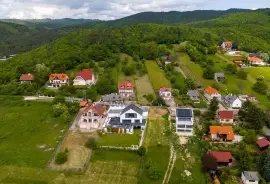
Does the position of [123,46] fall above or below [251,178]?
above

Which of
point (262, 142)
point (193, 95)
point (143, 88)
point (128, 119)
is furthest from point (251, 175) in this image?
point (143, 88)

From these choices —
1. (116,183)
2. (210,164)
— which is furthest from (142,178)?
(210,164)

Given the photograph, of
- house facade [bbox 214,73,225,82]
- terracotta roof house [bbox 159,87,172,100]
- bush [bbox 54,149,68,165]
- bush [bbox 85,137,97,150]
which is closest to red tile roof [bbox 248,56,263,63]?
house facade [bbox 214,73,225,82]

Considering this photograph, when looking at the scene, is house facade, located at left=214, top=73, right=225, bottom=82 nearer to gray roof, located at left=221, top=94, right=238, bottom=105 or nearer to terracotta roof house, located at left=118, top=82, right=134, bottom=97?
gray roof, located at left=221, top=94, right=238, bottom=105

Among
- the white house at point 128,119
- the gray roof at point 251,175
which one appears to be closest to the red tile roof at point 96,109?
the white house at point 128,119

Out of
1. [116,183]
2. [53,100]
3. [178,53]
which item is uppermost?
[178,53]

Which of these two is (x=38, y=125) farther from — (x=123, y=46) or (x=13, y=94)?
(x=123, y=46)

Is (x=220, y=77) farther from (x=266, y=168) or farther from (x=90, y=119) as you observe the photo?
(x=90, y=119)
